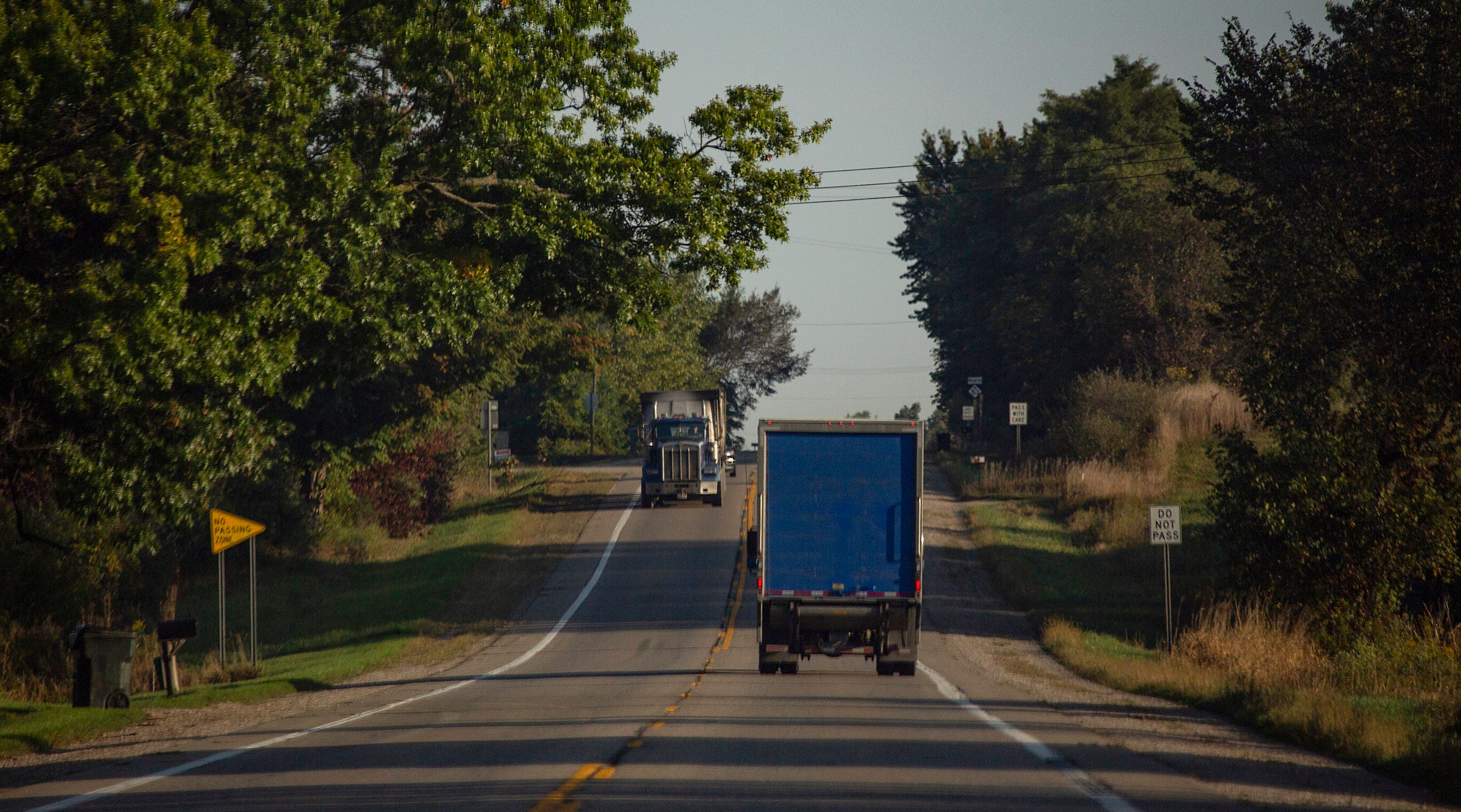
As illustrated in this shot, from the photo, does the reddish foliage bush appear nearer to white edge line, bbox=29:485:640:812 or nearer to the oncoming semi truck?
the oncoming semi truck

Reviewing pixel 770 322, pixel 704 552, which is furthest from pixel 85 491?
pixel 770 322

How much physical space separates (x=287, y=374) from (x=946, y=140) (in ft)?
237

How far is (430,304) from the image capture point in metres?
18.0

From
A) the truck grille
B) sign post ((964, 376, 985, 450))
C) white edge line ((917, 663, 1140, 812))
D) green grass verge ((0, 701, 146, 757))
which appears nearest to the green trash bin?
green grass verge ((0, 701, 146, 757))

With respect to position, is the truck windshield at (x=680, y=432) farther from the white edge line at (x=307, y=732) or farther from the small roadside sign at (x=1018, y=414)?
the small roadside sign at (x=1018, y=414)

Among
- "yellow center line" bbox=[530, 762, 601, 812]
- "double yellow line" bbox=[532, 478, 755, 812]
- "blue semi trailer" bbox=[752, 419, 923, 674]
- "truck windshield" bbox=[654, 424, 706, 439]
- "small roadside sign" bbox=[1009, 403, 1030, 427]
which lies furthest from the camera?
"small roadside sign" bbox=[1009, 403, 1030, 427]

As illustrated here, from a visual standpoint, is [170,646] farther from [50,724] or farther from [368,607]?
[368,607]

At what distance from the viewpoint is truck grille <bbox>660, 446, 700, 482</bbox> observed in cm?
4012

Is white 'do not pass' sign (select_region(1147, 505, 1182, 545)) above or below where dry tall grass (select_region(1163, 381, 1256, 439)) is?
below

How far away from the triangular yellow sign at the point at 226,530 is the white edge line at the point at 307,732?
4.71 m

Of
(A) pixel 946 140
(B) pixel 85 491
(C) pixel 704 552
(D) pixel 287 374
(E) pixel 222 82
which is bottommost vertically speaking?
(C) pixel 704 552

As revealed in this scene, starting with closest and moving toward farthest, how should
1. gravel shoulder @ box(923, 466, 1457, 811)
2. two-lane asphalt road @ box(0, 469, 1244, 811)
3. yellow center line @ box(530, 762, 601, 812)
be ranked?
yellow center line @ box(530, 762, 601, 812) → two-lane asphalt road @ box(0, 469, 1244, 811) → gravel shoulder @ box(923, 466, 1457, 811)

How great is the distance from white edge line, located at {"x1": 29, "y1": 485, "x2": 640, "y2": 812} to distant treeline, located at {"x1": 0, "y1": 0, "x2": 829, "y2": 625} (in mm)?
3865

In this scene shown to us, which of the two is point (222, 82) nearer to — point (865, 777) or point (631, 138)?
point (631, 138)
